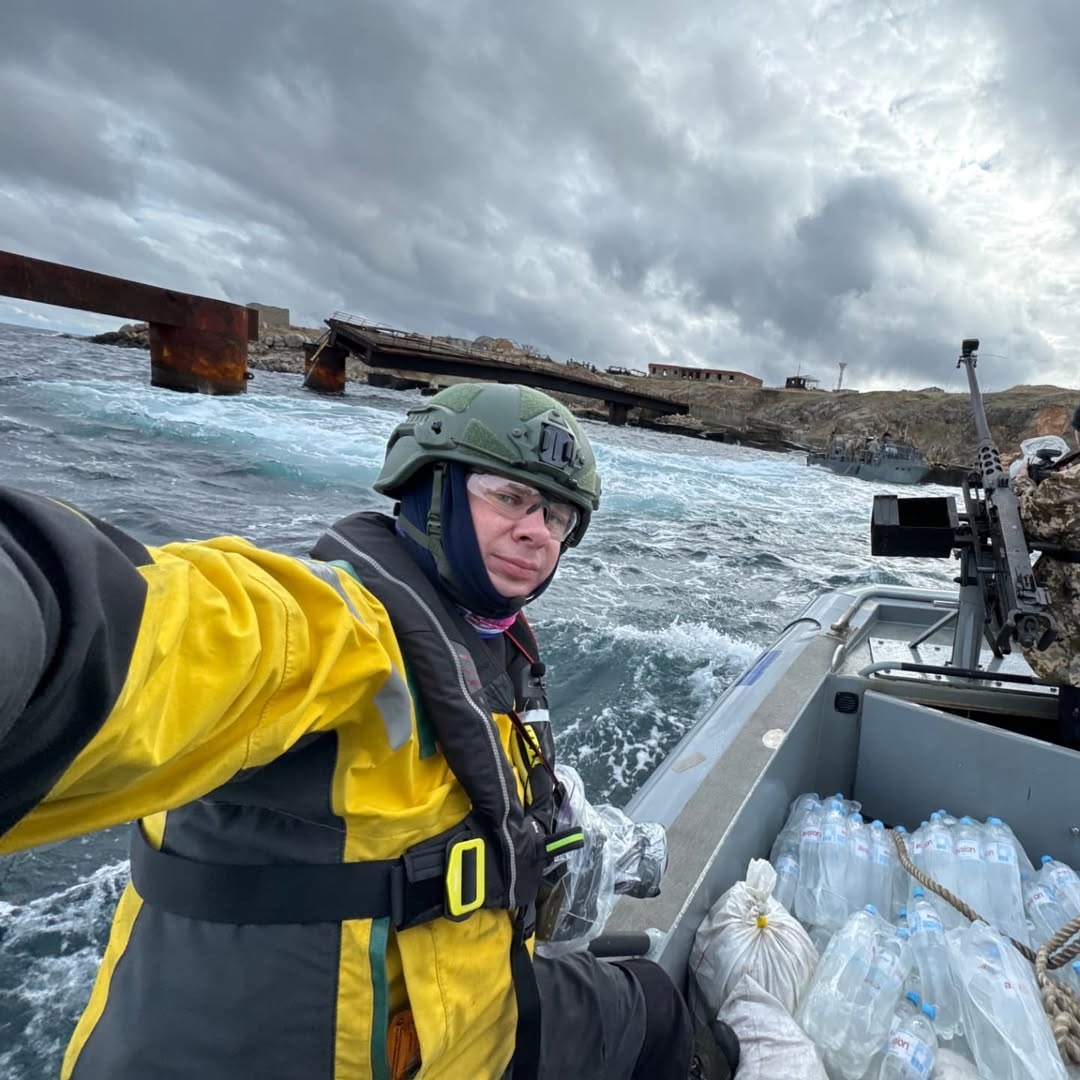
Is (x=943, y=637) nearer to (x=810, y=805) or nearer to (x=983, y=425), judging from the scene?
(x=983, y=425)

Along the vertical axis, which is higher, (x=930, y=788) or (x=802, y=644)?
(x=802, y=644)

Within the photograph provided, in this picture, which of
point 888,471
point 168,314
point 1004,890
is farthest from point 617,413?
point 1004,890

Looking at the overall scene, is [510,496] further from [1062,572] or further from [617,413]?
[617,413]

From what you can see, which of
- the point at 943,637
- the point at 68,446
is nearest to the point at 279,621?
the point at 943,637

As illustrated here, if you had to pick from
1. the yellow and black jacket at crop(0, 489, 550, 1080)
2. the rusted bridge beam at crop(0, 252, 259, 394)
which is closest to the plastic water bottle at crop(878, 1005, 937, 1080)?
the yellow and black jacket at crop(0, 489, 550, 1080)

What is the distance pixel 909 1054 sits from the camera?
1.66m

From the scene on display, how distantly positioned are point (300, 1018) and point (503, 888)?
1.23 ft

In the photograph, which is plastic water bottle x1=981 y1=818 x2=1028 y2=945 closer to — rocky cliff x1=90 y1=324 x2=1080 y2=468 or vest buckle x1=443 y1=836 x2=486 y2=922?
vest buckle x1=443 y1=836 x2=486 y2=922

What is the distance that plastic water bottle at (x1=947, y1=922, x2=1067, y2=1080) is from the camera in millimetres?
1700

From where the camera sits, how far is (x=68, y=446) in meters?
11.3

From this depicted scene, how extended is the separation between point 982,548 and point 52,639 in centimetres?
327

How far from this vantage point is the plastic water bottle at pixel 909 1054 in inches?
64.9

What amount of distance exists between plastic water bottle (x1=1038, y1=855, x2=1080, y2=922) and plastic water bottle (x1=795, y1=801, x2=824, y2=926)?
0.77 m

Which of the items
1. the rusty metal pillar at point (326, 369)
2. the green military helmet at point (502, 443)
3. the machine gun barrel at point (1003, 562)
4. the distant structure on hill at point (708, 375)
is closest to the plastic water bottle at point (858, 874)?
the machine gun barrel at point (1003, 562)
